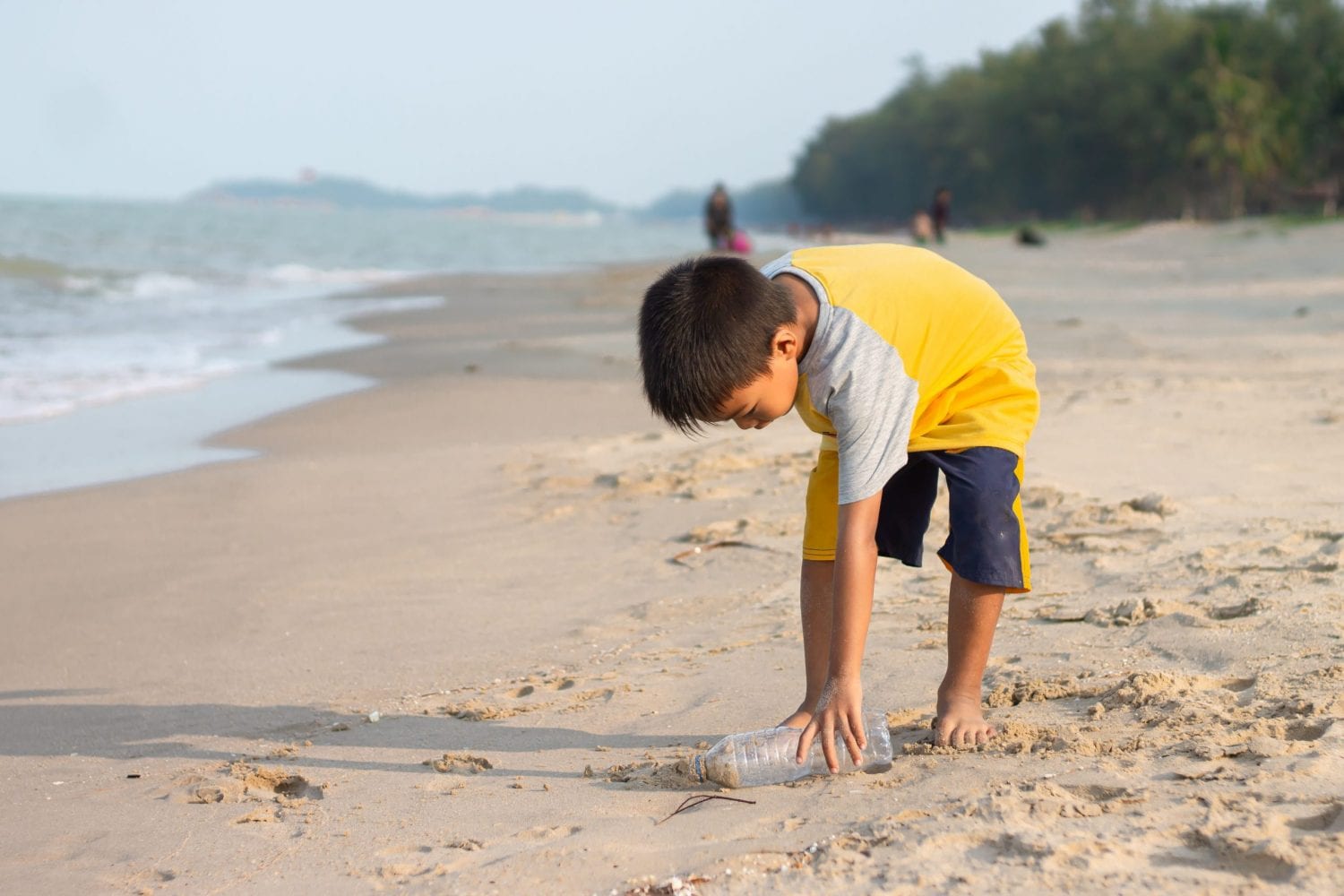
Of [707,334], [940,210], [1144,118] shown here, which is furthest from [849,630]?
[1144,118]

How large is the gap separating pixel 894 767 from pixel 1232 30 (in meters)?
46.7

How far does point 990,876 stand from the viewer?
171cm

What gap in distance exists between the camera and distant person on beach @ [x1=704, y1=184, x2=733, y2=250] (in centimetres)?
1886

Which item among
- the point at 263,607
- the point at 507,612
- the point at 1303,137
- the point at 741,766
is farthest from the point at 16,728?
the point at 1303,137

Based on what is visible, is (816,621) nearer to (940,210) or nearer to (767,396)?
(767,396)

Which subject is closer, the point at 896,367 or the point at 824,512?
the point at 896,367

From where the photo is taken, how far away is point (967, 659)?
2.41m

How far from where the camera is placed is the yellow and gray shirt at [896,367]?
214cm

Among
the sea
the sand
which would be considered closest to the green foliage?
the sea

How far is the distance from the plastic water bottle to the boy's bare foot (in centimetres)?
11

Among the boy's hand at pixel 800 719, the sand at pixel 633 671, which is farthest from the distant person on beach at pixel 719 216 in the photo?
the boy's hand at pixel 800 719

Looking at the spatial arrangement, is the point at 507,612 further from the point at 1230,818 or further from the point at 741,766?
the point at 1230,818

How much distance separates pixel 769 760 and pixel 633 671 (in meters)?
0.76

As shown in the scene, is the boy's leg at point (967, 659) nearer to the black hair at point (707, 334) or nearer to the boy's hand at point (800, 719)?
the boy's hand at point (800, 719)
